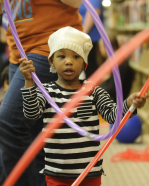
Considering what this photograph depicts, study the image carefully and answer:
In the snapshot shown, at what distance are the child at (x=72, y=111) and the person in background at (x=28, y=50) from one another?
0.11 metres

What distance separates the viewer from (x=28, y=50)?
1154mm

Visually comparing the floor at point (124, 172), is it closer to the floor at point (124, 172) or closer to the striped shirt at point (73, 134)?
the floor at point (124, 172)

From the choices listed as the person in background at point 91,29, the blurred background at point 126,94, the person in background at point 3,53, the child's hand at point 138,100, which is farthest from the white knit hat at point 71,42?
the person in background at point 3,53

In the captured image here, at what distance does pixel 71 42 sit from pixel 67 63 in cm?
7

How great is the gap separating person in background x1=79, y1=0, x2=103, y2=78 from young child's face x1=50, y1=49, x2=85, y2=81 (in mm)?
1327

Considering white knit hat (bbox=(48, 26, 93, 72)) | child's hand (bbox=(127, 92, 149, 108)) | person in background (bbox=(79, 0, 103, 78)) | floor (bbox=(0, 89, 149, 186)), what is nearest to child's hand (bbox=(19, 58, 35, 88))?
white knit hat (bbox=(48, 26, 93, 72))

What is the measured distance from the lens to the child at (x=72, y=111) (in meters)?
0.98

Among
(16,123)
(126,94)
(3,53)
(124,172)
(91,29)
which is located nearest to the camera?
(16,123)

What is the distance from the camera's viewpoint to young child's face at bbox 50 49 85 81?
976 mm

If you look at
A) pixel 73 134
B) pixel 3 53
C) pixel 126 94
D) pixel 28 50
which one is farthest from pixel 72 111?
pixel 3 53

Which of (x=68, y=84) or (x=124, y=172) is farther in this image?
(x=124, y=172)

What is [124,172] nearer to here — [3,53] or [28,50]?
[28,50]

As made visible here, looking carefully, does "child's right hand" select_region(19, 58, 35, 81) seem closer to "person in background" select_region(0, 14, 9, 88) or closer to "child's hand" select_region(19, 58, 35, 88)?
"child's hand" select_region(19, 58, 35, 88)

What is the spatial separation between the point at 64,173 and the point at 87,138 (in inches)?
5.5
